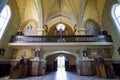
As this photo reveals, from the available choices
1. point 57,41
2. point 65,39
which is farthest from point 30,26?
point 65,39

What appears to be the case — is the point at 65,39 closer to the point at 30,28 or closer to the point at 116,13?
the point at 30,28

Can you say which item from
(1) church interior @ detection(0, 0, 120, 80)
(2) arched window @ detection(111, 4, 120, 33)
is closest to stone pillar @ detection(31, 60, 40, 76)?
(1) church interior @ detection(0, 0, 120, 80)

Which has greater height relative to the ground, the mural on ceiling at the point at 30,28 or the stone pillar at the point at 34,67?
the mural on ceiling at the point at 30,28

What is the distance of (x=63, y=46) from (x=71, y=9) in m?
5.81

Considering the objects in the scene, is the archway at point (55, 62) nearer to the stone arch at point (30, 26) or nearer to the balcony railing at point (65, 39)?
the balcony railing at point (65, 39)

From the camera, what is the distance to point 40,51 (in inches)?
376

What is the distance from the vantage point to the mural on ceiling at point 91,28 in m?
12.0

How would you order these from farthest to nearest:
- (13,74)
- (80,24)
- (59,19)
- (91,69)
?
(59,19), (80,24), (91,69), (13,74)

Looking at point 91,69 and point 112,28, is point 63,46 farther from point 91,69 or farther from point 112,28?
point 112,28

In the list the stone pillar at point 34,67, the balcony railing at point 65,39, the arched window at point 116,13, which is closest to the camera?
the stone pillar at point 34,67

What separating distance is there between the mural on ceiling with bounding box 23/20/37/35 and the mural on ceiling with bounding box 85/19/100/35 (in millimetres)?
7527

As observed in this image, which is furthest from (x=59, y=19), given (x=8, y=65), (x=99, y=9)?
(x=8, y=65)

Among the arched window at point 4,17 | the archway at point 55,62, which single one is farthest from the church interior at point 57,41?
the archway at point 55,62

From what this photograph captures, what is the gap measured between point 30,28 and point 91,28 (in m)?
8.95
